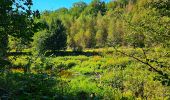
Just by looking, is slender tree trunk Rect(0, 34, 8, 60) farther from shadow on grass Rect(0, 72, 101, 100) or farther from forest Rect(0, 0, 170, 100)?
shadow on grass Rect(0, 72, 101, 100)

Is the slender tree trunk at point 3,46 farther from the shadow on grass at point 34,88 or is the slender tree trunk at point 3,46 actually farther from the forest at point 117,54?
the shadow on grass at point 34,88

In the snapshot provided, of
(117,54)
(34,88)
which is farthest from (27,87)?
(117,54)

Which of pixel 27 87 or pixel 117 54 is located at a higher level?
pixel 117 54

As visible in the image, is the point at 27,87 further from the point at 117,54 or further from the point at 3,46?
the point at 117,54

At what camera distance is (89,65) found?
54.3 metres

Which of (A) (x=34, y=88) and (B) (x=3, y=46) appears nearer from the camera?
(B) (x=3, y=46)

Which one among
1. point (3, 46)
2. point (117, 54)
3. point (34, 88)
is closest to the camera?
point (117, 54)

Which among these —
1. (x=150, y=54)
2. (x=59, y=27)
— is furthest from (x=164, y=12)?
(x=59, y=27)

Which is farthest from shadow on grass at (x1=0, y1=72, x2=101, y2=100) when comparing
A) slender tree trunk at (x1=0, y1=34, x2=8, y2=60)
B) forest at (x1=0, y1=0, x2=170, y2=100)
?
slender tree trunk at (x1=0, y1=34, x2=8, y2=60)

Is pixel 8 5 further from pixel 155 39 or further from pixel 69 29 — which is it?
pixel 69 29

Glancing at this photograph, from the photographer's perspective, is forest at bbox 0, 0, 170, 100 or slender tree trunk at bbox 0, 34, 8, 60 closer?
forest at bbox 0, 0, 170, 100

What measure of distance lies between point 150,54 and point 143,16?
2.99 feet

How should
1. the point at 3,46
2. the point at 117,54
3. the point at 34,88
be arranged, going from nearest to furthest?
the point at 117,54 → the point at 3,46 → the point at 34,88

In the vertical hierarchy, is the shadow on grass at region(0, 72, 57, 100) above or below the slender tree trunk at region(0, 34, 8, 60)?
below
